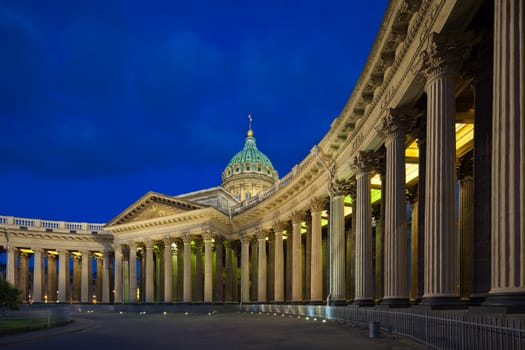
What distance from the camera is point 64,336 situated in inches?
893

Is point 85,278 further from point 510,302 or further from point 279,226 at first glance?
point 510,302

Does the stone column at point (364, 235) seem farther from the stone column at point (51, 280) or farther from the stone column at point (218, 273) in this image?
the stone column at point (51, 280)

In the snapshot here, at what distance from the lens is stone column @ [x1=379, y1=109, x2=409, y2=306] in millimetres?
→ 21250

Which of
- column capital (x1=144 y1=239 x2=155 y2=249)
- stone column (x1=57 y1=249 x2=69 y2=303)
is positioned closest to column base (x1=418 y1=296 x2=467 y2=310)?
column capital (x1=144 y1=239 x2=155 y2=249)

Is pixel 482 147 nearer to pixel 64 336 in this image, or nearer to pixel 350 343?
pixel 350 343

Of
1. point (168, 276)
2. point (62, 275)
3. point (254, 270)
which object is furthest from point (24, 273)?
point (254, 270)

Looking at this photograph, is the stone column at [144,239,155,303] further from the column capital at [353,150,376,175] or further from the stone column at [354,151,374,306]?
the column capital at [353,150,376,175]

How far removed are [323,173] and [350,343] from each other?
21064 millimetres

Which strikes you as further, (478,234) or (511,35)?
(478,234)

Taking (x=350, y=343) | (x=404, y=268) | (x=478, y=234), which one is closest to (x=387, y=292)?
(x=404, y=268)

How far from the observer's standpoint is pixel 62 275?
6938 cm

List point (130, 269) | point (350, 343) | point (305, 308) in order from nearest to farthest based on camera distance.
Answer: point (350, 343), point (305, 308), point (130, 269)

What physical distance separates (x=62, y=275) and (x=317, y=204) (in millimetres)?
44747

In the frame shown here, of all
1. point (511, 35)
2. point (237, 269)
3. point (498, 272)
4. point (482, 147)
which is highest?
point (511, 35)
